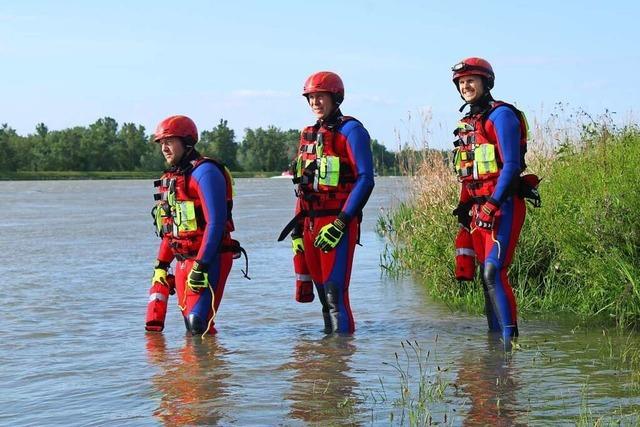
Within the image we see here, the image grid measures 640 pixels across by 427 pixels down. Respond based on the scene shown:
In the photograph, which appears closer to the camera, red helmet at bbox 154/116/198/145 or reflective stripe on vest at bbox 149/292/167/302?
red helmet at bbox 154/116/198/145

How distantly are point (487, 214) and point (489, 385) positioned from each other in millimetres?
1271

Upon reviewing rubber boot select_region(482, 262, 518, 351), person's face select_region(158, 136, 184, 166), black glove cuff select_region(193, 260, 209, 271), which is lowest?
rubber boot select_region(482, 262, 518, 351)

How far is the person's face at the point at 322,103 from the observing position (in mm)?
7457

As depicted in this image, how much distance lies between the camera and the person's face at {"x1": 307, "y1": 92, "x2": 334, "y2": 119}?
7.46m

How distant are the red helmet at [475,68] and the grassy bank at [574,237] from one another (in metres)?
1.67

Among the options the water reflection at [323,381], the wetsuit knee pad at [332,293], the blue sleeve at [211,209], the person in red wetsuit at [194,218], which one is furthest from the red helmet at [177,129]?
the water reflection at [323,381]

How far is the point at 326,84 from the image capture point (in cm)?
740

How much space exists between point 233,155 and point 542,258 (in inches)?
3952

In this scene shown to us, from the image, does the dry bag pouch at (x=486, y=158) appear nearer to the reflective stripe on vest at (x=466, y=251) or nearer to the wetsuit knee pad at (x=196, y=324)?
the reflective stripe on vest at (x=466, y=251)

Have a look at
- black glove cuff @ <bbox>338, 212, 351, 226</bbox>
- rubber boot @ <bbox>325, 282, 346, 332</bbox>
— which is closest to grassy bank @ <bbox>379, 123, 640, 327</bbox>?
rubber boot @ <bbox>325, 282, 346, 332</bbox>

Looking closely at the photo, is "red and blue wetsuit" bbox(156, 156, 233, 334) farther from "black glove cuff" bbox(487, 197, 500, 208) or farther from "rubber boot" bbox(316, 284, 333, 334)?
"black glove cuff" bbox(487, 197, 500, 208)

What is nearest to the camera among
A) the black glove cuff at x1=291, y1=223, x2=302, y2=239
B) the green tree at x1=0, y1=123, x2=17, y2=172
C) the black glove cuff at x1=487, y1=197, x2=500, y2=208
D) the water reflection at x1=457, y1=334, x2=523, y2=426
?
the water reflection at x1=457, y1=334, x2=523, y2=426

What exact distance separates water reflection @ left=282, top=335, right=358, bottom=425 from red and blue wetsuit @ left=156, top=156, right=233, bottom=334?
2.54 ft

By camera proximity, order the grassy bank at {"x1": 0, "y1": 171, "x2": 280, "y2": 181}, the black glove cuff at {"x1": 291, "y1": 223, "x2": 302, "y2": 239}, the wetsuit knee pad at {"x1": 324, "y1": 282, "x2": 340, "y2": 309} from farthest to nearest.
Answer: the grassy bank at {"x1": 0, "y1": 171, "x2": 280, "y2": 181}, the black glove cuff at {"x1": 291, "y1": 223, "x2": 302, "y2": 239}, the wetsuit knee pad at {"x1": 324, "y1": 282, "x2": 340, "y2": 309}
